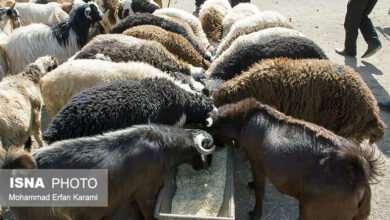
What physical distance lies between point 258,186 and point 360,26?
6288 mm

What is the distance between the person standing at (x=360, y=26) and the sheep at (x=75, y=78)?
19.1 ft

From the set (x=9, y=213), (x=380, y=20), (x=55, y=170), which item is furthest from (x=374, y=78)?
(x=9, y=213)

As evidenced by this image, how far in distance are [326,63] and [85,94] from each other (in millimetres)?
3255

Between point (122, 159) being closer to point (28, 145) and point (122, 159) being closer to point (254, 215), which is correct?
point (254, 215)

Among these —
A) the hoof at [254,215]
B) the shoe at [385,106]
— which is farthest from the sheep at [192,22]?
the hoof at [254,215]

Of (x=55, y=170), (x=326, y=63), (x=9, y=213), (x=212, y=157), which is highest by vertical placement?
(x=326, y=63)

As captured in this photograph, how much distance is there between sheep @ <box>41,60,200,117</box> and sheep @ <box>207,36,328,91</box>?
4.25ft

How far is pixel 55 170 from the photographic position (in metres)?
2.87

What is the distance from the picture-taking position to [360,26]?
8039 mm

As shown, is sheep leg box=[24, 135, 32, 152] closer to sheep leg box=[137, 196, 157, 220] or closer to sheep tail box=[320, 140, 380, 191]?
sheep leg box=[137, 196, 157, 220]

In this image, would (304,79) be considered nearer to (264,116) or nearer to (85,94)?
(264,116)

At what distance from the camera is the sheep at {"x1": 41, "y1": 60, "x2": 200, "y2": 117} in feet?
14.2

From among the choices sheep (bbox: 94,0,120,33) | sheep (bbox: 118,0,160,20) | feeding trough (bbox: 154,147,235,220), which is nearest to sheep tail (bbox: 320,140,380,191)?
feeding trough (bbox: 154,147,235,220)

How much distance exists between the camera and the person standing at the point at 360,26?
7.61 metres
